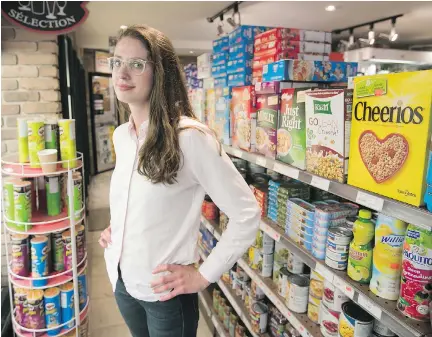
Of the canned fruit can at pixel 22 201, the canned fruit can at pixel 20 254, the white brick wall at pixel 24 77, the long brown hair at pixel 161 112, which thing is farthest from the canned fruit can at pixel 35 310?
the long brown hair at pixel 161 112

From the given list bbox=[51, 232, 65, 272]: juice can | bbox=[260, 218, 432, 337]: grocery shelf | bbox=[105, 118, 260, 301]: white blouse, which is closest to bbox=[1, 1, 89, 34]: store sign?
bbox=[51, 232, 65, 272]: juice can

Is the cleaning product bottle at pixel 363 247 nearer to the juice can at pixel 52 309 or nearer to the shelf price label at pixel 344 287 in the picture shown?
the shelf price label at pixel 344 287

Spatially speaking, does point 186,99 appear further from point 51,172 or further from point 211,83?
point 211,83

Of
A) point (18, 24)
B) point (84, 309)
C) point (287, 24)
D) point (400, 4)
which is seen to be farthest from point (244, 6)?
point (84, 309)

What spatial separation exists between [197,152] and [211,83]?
→ 1875mm

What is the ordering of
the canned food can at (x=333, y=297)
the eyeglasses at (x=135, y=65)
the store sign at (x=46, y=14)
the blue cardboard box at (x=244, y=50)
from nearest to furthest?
the eyeglasses at (x=135, y=65) → the canned food can at (x=333, y=297) → the blue cardboard box at (x=244, y=50) → the store sign at (x=46, y=14)

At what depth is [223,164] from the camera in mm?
1276

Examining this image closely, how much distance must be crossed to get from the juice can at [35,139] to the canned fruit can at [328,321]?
177 cm

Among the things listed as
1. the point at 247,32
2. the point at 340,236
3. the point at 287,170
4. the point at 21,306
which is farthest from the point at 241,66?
the point at 21,306

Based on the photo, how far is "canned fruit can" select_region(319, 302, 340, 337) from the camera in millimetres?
1620

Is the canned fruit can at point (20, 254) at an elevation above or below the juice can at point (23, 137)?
below

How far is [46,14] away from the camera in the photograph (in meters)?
2.74

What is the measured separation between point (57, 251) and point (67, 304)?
13.9 inches

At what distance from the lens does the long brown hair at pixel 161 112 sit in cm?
126
